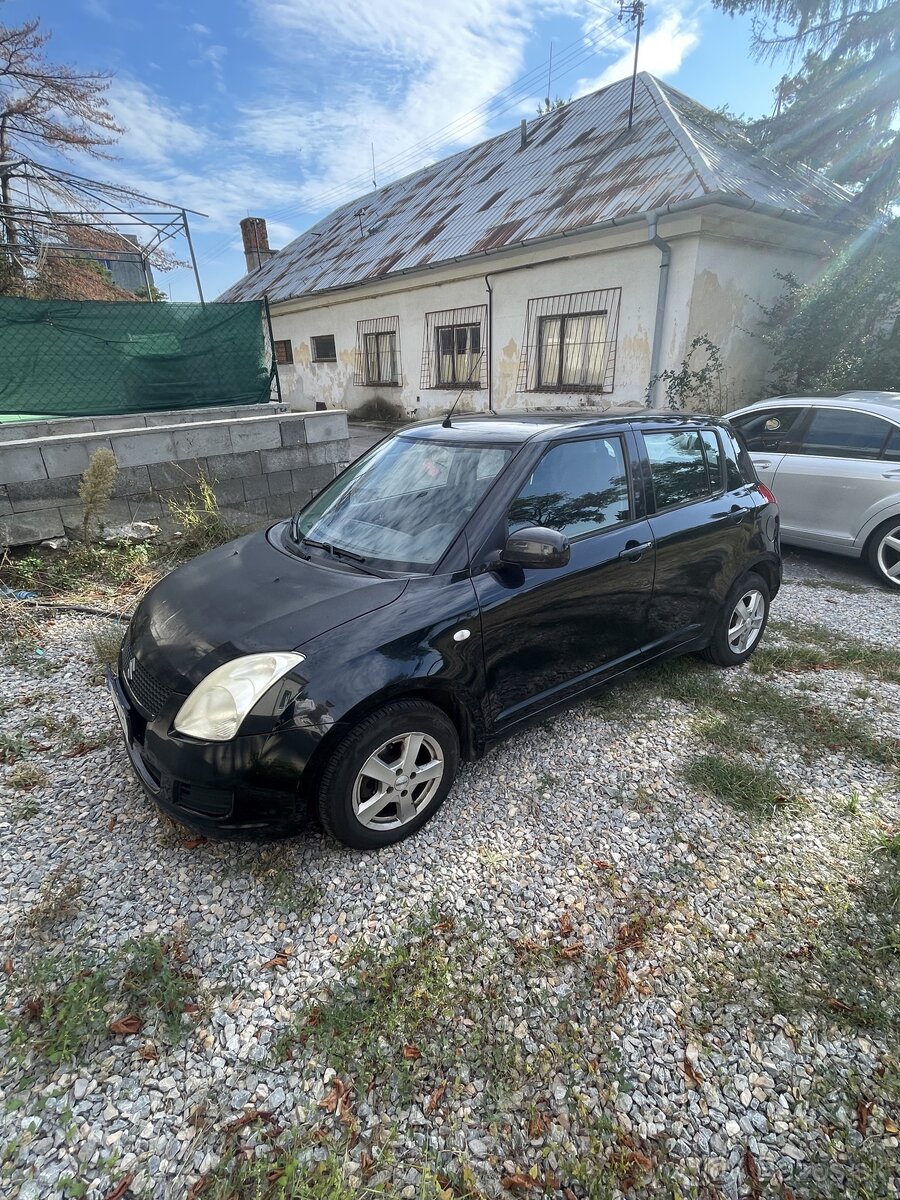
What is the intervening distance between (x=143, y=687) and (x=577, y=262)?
10.3 metres

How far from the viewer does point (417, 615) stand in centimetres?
227

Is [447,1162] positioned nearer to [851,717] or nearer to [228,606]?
[228,606]

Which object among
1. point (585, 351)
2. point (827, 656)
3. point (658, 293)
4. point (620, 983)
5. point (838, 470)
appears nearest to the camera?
point (620, 983)

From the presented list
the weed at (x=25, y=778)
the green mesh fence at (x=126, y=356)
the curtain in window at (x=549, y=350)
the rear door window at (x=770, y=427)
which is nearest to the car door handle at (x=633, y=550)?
the weed at (x=25, y=778)

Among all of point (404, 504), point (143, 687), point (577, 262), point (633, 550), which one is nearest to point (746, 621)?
point (633, 550)

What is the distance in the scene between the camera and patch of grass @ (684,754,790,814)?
2.62 meters

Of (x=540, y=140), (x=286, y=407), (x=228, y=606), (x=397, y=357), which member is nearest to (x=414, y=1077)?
(x=228, y=606)

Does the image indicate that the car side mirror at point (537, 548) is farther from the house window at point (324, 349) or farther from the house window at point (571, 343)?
the house window at point (324, 349)

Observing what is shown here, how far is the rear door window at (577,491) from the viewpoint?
8.75 ft

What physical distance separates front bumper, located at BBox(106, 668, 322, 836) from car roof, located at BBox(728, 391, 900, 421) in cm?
570

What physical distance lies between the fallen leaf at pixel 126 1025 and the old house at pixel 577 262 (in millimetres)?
6834

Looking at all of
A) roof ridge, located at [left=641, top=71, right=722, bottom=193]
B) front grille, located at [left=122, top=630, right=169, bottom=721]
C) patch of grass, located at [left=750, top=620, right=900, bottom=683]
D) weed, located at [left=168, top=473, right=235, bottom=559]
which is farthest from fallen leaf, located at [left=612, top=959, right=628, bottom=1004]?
roof ridge, located at [left=641, top=71, right=722, bottom=193]

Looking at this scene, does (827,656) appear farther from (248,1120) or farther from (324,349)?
(324,349)

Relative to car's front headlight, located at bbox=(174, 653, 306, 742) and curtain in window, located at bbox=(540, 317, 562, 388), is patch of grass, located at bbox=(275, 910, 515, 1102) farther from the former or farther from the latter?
curtain in window, located at bbox=(540, 317, 562, 388)
